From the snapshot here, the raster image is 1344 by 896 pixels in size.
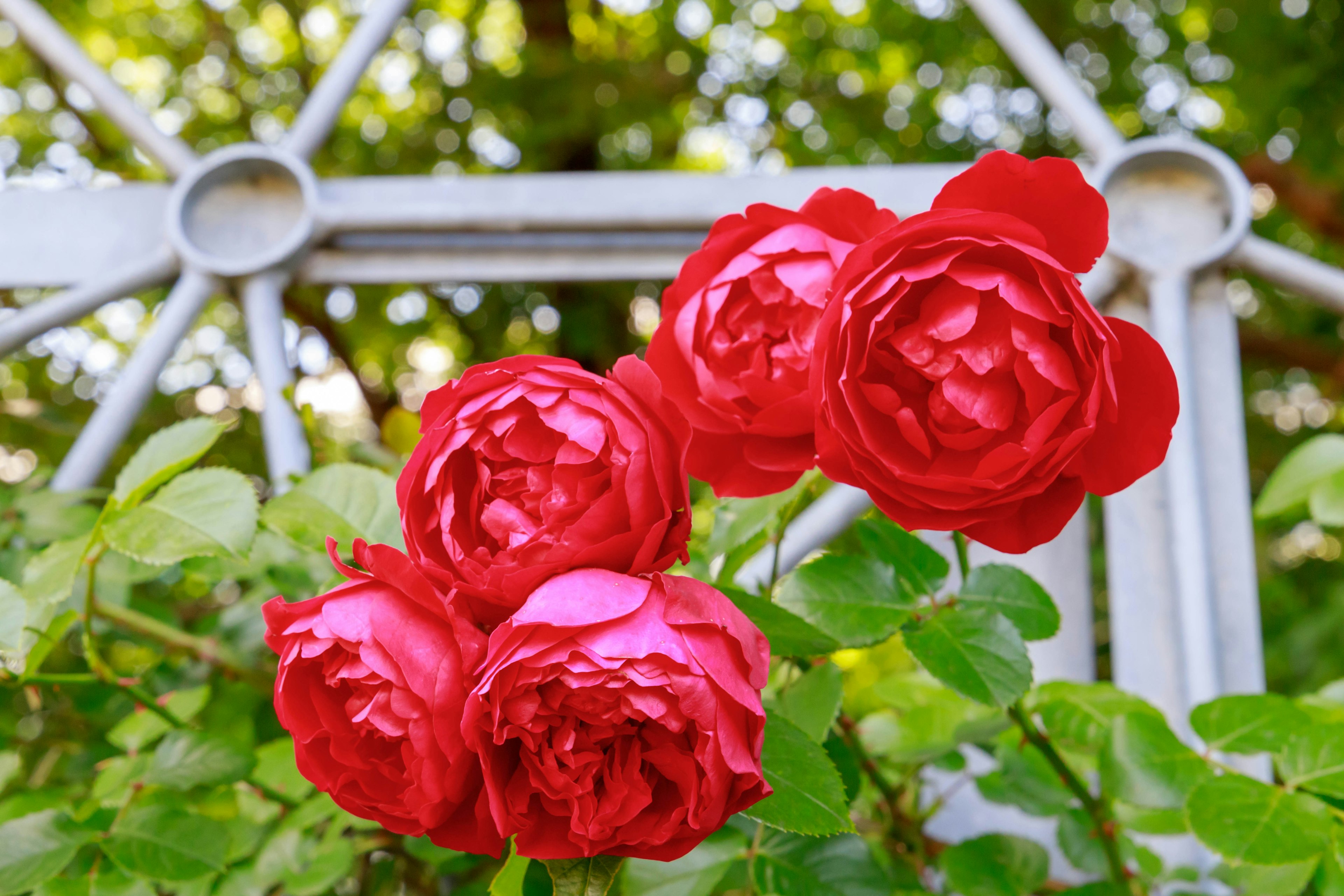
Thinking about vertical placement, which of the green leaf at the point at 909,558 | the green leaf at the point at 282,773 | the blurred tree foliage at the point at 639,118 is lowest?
the green leaf at the point at 282,773

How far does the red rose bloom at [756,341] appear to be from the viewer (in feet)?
0.96

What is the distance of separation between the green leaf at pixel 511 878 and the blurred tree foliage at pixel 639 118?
178cm

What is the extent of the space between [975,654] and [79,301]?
26.7 inches

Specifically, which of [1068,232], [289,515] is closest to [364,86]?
[289,515]

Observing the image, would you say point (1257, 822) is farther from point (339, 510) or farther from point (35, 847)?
point (35, 847)

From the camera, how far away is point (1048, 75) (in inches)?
27.6

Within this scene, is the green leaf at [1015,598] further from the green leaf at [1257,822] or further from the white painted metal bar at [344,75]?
the white painted metal bar at [344,75]

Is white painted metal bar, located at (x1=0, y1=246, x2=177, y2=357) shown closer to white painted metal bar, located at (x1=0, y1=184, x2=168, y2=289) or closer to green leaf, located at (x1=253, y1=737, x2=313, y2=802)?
white painted metal bar, located at (x1=0, y1=184, x2=168, y2=289)

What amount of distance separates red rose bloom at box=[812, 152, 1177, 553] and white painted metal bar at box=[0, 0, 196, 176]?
2.15 feet

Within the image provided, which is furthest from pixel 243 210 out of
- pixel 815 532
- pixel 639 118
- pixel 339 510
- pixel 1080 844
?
pixel 639 118

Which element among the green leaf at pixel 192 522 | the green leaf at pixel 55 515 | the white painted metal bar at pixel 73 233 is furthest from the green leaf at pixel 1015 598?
the white painted metal bar at pixel 73 233

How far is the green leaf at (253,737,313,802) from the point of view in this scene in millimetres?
550

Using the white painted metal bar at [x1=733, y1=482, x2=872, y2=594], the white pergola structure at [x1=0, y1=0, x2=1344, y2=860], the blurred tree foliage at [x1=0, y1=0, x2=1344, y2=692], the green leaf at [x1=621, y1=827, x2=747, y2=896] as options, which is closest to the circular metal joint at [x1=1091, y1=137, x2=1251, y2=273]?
the white pergola structure at [x1=0, y1=0, x2=1344, y2=860]

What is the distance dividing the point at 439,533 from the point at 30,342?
0.62m
